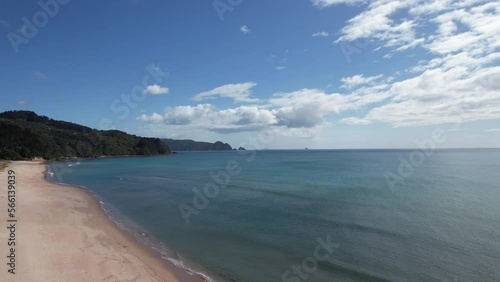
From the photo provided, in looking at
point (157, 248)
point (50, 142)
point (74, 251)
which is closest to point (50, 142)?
point (50, 142)

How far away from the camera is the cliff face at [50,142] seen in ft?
332

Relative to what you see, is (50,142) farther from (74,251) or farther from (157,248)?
(157,248)

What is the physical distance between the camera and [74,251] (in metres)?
14.7

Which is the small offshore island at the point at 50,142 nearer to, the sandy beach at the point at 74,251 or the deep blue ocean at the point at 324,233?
the deep blue ocean at the point at 324,233

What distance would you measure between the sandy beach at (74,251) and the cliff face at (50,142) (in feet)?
321

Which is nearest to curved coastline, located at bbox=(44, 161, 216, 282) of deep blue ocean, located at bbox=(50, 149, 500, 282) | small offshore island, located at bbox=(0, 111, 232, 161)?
deep blue ocean, located at bbox=(50, 149, 500, 282)

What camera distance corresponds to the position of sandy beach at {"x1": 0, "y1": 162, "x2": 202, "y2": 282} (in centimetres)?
1217

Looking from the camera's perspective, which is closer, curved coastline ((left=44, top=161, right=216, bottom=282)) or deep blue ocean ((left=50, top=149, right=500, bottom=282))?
curved coastline ((left=44, top=161, right=216, bottom=282))

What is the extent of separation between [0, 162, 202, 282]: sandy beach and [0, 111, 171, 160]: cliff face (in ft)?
321

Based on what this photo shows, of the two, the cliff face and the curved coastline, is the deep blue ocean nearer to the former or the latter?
the curved coastline

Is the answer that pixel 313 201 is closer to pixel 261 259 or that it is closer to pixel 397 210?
pixel 397 210

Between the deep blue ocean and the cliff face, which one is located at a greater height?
the cliff face

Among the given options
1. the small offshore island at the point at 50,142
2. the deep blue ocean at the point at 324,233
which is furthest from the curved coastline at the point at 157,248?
the small offshore island at the point at 50,142

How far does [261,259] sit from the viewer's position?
50.3 ft
